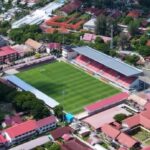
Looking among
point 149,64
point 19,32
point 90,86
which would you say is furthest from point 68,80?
point 19,32

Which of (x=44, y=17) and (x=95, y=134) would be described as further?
(x=44, y=17)

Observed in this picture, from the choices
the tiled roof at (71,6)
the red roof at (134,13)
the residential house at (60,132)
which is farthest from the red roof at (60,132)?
the tiled roof at (71,6)

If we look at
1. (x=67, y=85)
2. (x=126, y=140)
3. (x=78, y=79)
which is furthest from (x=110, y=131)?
(x=78, y=79)

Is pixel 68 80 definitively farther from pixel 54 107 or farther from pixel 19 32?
pixel 19 32

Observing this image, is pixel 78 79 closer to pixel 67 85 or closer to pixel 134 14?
pixel 67 85

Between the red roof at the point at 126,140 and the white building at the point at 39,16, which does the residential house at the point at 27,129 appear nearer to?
the red roof at the point at 126,140

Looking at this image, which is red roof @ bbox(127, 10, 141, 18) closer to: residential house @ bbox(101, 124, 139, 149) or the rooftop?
the rooftop
